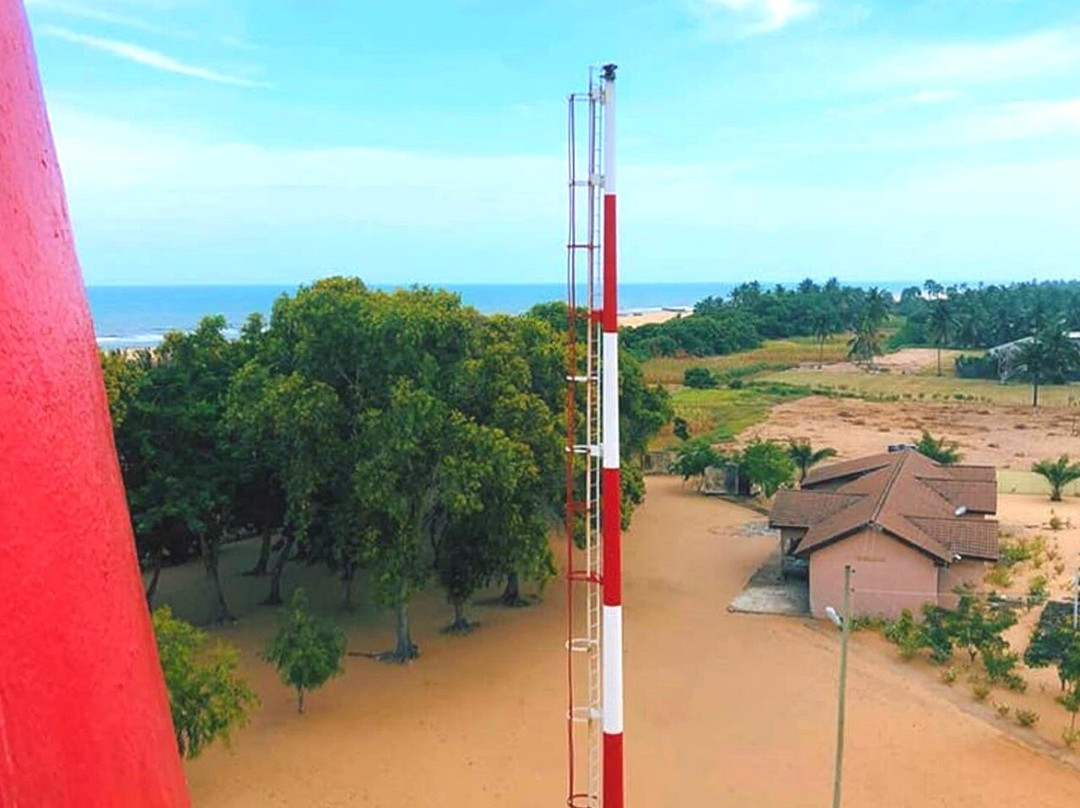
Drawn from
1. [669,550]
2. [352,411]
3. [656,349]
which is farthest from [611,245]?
[656,349]

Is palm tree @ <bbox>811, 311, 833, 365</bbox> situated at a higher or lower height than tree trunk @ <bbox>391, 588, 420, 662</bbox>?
higher

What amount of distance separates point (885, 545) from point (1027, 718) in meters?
5.91

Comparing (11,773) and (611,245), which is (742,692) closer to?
(611,245)

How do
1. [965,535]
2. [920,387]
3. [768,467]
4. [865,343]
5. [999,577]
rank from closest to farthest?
[965,535] → [999,577] → [768,467] → [920,387] → [865,343]

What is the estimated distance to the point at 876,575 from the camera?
2341cm

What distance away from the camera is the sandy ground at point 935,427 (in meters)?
47.2

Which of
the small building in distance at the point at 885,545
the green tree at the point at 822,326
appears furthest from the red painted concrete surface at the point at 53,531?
the green tree at the point at 822,326

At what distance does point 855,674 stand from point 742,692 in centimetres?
261

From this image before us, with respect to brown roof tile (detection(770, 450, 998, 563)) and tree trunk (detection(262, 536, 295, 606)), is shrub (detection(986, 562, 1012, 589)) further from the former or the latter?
tree trunk (detection(262, 536, 295, 606))

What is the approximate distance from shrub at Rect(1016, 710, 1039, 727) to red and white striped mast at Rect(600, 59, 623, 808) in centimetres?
1139

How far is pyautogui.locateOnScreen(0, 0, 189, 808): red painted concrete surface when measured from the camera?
1893mm

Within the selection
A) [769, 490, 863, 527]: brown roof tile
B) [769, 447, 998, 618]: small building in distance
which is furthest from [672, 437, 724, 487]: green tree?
[769, 447, 998, 618]: small building in distance

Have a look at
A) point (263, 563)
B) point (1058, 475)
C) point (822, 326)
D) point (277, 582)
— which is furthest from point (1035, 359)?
point (277, 582)

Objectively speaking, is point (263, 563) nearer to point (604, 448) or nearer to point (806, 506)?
point (806, 506)
